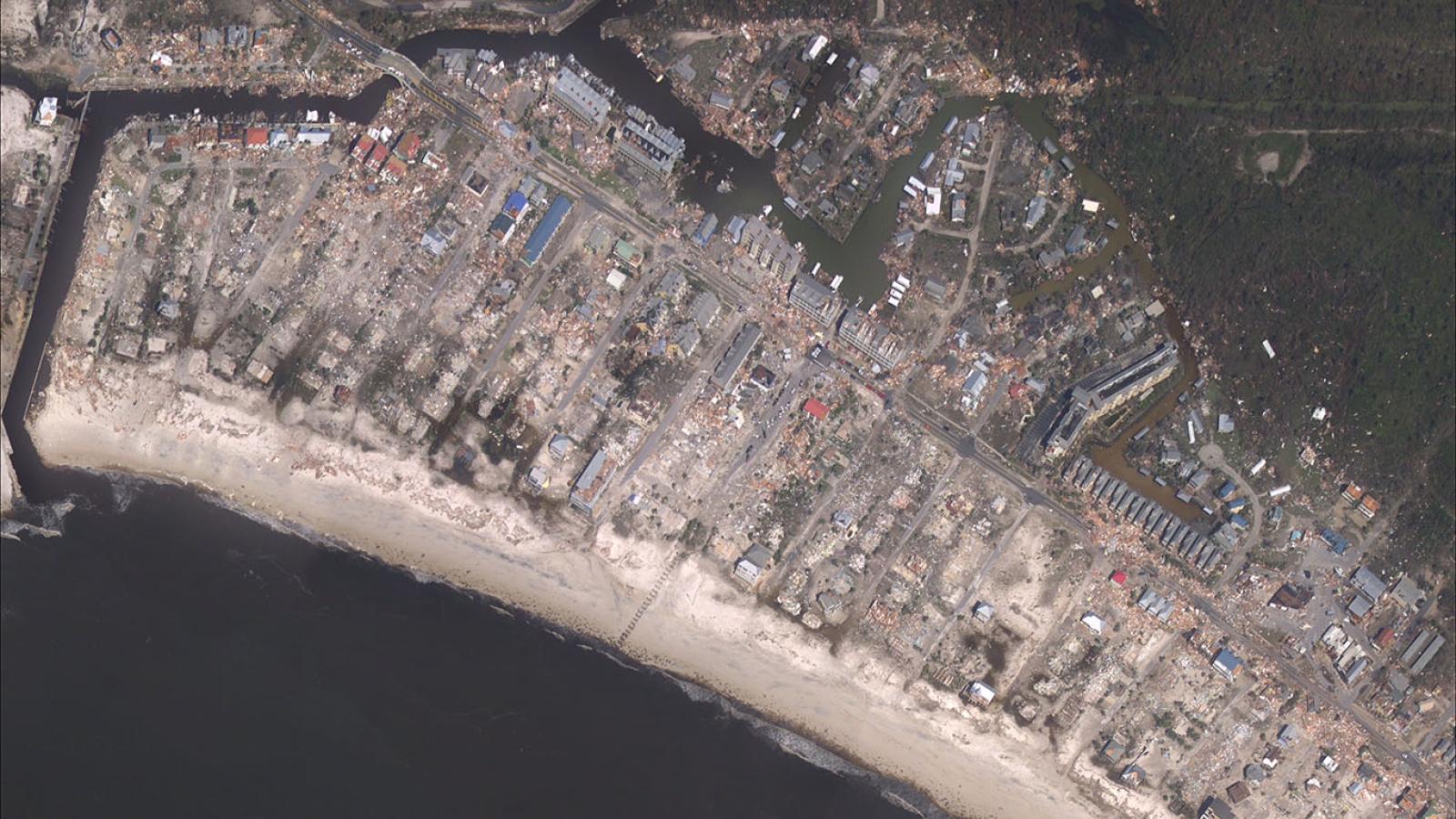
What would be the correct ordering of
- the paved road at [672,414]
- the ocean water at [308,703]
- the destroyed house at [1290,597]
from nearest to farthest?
the ocean water at [308,703]
the paved road at [672,414]
the destroyed house at [1290,597]

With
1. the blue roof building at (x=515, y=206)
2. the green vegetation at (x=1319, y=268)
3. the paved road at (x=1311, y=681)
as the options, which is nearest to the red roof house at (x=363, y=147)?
the blue roof building at (x=515, y=206)

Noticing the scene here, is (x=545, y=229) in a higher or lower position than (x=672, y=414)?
higher

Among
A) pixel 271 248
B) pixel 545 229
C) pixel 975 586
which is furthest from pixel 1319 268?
pixel 271 248

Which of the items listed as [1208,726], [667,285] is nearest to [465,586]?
[667,285]

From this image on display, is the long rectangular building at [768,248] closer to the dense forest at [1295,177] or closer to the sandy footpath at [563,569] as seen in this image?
the dense forest at [1295,177]

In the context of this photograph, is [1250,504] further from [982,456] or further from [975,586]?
[975,586]

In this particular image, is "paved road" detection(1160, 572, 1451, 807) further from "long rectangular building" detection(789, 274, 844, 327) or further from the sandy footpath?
"long rectangular building" detection(789, 274, 844, 327)

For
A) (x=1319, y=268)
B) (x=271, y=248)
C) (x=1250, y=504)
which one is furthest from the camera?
(x=1319, y=268)
